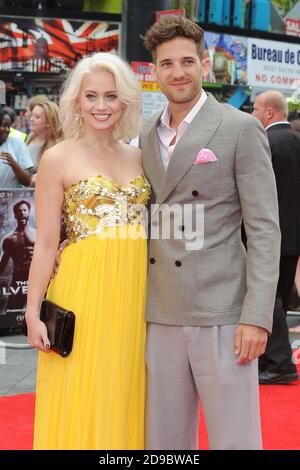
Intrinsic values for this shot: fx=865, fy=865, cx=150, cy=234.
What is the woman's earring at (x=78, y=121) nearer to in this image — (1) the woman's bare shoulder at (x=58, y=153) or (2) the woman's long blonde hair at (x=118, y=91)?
(2) the woman's long blonde hair at (x=118, y=91)

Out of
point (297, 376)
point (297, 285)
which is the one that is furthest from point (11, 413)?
point (297, 285)

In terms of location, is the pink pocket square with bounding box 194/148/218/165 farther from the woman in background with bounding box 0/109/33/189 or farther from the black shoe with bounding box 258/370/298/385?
the woman in background with bounding box 0/109/33/189

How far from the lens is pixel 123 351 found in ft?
10.6

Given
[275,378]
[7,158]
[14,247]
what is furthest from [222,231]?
[7,158]

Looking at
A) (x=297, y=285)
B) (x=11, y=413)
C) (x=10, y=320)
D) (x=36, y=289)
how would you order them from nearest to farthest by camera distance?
1. (x=36, y=289)
2. (x=11, y=413)
3. (x=10, y=320)
4. (x=297, y=285)

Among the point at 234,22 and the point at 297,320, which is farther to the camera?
the point at 234,22

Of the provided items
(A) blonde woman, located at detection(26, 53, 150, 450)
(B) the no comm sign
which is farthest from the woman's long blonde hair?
(B) the no comm sign

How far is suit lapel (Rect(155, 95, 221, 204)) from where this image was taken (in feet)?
10.4

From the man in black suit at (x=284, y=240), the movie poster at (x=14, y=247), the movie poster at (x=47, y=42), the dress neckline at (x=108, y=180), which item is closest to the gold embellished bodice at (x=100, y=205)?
the dress neckline at (x=108, y=180)

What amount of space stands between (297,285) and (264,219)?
517 cm

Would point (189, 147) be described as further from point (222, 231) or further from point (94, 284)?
point (94, 284)

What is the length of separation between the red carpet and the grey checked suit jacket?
163cm

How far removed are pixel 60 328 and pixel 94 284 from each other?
206 mm

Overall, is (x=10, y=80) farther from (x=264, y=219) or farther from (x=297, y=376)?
(x=264, y=219)
